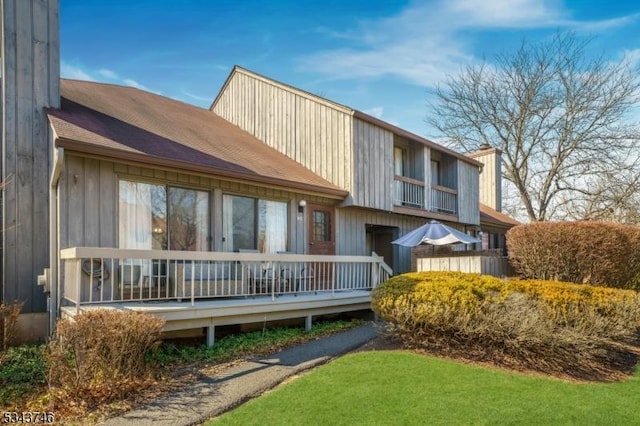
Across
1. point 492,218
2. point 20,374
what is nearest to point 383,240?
point 492,218

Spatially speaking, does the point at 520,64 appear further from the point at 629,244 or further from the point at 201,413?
the point at 201,413

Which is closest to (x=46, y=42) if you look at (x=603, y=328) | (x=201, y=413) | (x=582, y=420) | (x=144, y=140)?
(x=144, y=140)

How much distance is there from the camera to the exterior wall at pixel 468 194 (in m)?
15.7

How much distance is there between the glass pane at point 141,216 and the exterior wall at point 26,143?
56.6 inches

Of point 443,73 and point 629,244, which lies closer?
point 629,244

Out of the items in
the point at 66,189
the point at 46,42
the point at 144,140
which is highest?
the point at 46,42

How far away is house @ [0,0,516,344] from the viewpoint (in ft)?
23.0

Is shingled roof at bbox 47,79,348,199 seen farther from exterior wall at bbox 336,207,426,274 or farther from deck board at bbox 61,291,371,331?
deck board at bbox 61,291,371,331

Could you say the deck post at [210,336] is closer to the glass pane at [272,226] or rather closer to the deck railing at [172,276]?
the deck railing at [172,276]

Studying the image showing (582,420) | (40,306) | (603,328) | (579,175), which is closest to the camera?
(582,420)

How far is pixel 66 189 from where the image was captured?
7.04 m

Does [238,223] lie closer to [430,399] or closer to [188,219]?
[188,219]

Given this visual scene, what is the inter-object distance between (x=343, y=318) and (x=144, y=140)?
564 cm

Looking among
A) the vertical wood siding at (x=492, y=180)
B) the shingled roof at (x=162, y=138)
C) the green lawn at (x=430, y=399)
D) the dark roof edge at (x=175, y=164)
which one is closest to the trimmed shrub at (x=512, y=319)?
the green lawn at (x=430, y=399)
